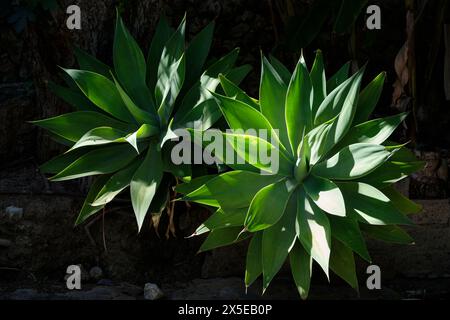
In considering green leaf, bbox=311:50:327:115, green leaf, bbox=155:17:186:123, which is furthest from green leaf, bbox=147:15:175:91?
green leaf, bbox=311:50:327:115

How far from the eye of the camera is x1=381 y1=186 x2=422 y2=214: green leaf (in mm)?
2754

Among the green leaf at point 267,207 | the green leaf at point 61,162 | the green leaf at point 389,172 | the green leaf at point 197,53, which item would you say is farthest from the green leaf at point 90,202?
the green leaf at point 389,172

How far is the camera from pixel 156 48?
3.04 m

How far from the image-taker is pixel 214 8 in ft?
11.6

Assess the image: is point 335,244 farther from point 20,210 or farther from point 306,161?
point 20,210

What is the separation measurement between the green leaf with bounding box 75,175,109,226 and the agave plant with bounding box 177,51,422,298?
0.36 metres

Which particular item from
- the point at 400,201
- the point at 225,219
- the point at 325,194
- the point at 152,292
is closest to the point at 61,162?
the point at 152,292

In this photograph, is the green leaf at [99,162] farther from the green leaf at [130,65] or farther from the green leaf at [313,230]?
the green leaf at [313,230]

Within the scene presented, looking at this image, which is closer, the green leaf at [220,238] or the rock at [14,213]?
the green leaf at [220,238]

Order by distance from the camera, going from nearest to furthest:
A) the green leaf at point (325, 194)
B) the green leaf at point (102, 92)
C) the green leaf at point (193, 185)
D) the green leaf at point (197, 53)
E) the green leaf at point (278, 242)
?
the green leaf at point (325, 194) → the green leaf at point (278, 242) → the green leaf at point (193, 185) → the green leaf at point (102, 92) → the green leaf at point (197, 53)

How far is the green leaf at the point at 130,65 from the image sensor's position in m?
2.94

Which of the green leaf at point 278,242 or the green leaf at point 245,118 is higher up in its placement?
the green leaf at point 245,118

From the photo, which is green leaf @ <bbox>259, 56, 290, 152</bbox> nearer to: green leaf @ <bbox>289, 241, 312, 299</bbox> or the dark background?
green leaf @ <bbox>289, 241, 312, 299</bbox>

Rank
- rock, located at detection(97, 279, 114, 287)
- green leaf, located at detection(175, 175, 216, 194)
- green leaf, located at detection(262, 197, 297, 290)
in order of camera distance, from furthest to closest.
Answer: rock, located at detection(97, 279, 114, 287) < green leaf, located at detection(175, 175, 216, 194) < green leaf, located at detection(262, 197, 297, 290)
